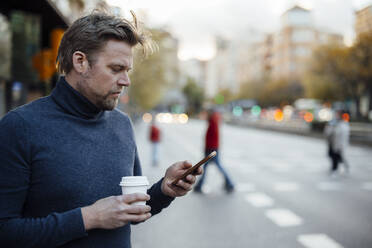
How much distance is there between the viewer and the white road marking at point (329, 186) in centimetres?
822

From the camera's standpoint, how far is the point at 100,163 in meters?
1.55

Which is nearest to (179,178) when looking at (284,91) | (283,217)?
(283,217)

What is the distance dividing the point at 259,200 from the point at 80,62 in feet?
19.6

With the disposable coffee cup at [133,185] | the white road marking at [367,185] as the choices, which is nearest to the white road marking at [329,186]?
the white road marking at [367,185]

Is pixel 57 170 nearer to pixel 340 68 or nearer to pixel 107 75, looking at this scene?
pixel 107 75

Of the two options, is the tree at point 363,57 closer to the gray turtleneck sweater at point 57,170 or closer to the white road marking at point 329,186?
the white road marking at point 329,186

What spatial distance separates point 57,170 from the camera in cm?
142

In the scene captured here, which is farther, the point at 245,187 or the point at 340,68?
the point at 340,68

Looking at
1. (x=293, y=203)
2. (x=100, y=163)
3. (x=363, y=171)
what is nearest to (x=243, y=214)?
(x=293, y=203)

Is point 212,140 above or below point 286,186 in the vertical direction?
above

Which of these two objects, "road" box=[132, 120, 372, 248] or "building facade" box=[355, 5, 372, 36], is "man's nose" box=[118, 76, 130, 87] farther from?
"building facade" box=[355, 5, 372, 36]

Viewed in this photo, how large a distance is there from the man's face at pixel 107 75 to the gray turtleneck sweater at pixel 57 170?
5 cm

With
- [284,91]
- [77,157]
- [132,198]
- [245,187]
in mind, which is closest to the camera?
[132,198]

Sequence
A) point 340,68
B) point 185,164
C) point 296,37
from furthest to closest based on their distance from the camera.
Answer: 1. point 296,37
2. point 340,68
3. point 185,164
